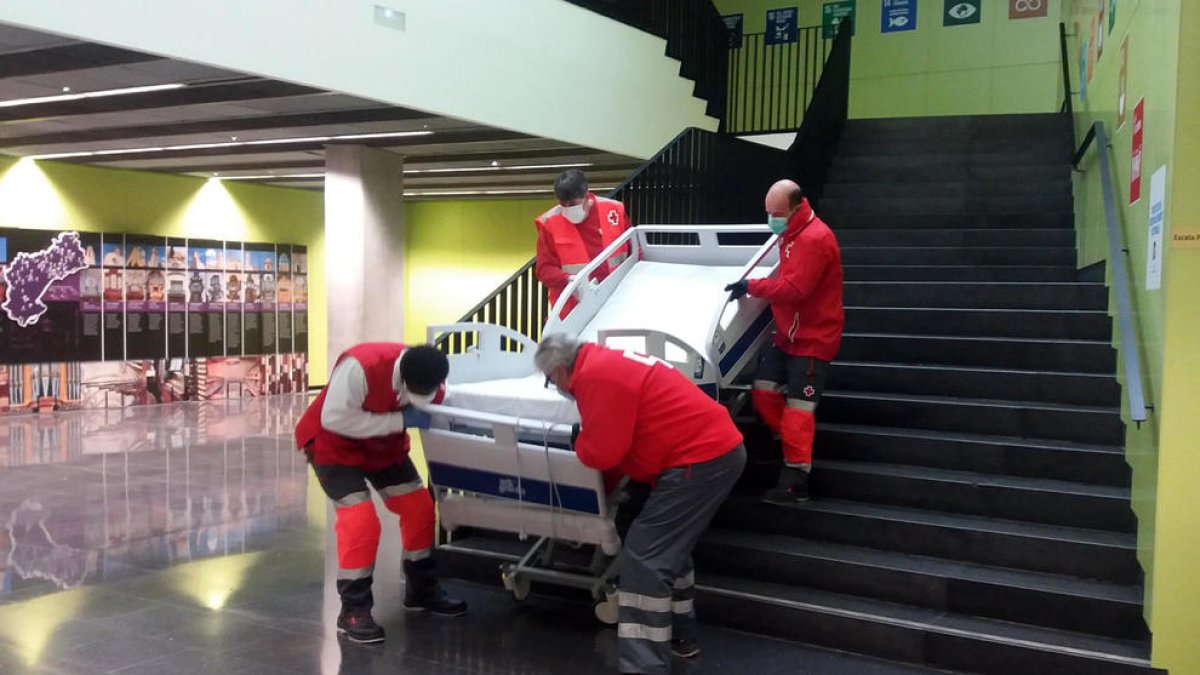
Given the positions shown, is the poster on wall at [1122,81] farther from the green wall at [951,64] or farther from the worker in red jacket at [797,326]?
the green wall at [951,64]

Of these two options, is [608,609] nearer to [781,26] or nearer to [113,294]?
[113,294]

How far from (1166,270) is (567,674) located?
2724mm

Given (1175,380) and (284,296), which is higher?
(284,296)

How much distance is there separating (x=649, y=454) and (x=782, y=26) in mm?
11466

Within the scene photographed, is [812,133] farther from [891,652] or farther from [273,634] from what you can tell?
[273,634]

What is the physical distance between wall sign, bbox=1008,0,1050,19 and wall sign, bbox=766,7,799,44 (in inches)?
108

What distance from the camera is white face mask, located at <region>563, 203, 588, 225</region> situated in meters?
5.63

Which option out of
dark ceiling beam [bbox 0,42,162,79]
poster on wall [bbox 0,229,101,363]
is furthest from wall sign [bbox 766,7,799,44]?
poster on wall [bbox 0,229,101,363]

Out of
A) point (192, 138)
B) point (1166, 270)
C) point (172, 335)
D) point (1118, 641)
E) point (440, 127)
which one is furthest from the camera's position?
point (172, 335)

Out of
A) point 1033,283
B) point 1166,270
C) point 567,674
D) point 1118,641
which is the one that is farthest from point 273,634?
point 1033,283

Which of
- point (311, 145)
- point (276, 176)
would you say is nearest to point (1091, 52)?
point (311, 145)

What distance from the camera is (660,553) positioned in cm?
382

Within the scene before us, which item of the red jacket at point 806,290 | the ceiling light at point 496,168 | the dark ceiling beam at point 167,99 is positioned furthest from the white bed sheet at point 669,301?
the ceiling light at point 496,168

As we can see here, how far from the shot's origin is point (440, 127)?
986cm
